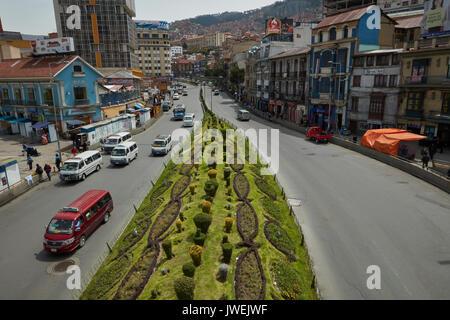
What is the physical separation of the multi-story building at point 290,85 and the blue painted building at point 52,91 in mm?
35088

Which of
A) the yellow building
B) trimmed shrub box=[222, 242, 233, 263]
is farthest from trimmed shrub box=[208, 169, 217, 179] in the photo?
the yellow building

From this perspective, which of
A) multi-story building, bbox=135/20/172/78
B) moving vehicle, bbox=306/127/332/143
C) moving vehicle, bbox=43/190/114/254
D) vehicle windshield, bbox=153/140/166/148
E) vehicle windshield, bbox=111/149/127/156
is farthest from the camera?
multi-story building, bbox=135/20/172/78

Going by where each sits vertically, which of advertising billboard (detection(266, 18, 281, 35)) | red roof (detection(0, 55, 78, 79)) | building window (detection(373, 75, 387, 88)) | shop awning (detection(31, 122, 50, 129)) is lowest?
shop awning (detection(31, 122, 50, 129))

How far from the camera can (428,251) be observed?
1586 cm

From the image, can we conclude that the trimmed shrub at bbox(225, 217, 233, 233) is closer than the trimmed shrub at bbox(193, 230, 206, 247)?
No

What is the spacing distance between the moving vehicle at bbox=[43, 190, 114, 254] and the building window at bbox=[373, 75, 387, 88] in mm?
36794

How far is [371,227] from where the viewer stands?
60.2 feet

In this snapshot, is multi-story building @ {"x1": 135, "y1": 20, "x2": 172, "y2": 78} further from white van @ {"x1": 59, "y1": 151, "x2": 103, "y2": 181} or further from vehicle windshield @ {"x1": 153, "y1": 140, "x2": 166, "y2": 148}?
white van @ {"x1": 59, "y1": 151, "x2": 103, "y2": 181}

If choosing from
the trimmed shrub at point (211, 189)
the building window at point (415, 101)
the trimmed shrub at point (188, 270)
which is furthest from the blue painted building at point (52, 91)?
the building window at point (415, 101)

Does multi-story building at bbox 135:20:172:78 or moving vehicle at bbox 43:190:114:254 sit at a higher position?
multi-story building at bbox 135:20:172:78

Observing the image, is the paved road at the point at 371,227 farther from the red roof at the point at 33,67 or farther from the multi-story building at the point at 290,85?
the red roof at the point at 33,67

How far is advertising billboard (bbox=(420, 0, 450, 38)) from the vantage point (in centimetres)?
3362

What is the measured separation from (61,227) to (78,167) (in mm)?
11456
